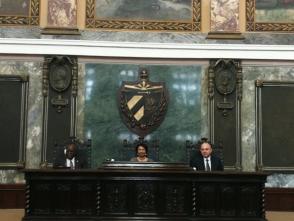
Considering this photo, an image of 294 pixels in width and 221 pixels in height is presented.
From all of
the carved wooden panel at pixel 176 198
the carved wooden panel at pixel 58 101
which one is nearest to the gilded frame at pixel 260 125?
the carved wooden panel at pixel 176 198

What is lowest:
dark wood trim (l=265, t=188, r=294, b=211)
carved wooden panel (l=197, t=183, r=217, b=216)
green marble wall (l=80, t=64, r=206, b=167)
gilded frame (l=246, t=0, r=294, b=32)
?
dark wood trim (l=265, t=188, r=294, b=211)

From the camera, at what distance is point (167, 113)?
11406mm

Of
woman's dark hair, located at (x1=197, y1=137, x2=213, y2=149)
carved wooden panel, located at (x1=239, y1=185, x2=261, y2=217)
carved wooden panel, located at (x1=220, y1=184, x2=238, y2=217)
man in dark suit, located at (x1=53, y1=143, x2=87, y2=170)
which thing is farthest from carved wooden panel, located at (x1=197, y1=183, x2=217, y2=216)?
man in dark suit, located at (x1=53, y1=143, x2=87, y2=170)

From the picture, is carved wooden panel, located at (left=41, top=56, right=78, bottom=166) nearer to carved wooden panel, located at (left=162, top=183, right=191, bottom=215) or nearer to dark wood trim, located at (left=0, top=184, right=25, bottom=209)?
dark wood trim, located at (left=0, top=184, right=25, bottom=209)

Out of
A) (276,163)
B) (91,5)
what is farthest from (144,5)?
(276,163)

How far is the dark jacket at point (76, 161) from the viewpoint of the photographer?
10.1 metres

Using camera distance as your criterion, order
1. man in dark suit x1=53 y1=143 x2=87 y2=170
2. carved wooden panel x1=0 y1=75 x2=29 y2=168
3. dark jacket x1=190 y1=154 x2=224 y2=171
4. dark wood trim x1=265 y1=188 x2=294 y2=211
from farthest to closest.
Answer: dark wood trim x1=265 y1=188 x2=294 y2=211 → carved wooden panel x1=0 y1=75 x2=29 y2=168 → man in dark suit x1=53 y1=143 x2=87 y2=170 → dark jacket x1=190 y1=154 x2=224 y2=171

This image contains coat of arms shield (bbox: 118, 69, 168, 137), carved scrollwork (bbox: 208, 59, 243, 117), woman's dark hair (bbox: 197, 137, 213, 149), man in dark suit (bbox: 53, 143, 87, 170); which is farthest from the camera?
carved scrollwork (bbox: 208, 59, 243, 117)

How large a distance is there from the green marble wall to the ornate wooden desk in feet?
7.92

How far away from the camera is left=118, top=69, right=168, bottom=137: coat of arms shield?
11.3 meters

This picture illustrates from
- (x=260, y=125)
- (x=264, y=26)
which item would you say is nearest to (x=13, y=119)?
(x=260, y=125)

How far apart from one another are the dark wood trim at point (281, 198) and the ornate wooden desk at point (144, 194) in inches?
97.7

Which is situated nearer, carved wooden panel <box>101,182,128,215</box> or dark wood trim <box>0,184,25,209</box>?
carved wooden panel <box>101,182,128,215</box>

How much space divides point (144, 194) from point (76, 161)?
1867 mm
